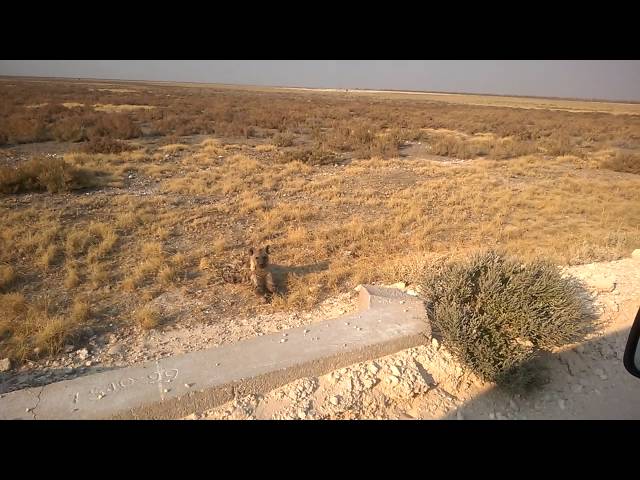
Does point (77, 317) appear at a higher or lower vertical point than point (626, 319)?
lower

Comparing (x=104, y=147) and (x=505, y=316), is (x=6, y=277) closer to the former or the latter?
(x=505, y=316)

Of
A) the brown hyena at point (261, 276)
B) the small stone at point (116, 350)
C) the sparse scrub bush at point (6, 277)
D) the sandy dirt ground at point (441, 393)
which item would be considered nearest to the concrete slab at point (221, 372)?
the sandy dirt ground at point (441, 393)

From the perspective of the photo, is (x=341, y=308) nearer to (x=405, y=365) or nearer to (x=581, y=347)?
(x=405, y=365)

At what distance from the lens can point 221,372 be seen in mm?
3545

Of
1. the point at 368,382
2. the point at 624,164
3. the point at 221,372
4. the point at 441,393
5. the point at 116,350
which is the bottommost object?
the point at 116,350

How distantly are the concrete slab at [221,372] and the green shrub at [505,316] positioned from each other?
0.39 m

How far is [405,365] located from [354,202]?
7050mm

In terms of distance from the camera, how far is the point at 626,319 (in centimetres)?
472

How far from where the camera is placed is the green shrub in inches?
155

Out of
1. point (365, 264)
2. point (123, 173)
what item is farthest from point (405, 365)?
point (123, 173)

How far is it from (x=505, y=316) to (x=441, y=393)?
129 cm

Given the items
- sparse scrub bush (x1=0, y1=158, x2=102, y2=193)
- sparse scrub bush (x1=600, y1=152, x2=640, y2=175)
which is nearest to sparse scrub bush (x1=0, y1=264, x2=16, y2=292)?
sparse scrub bush (x1=0, y1=158, x2=102, y2=193)

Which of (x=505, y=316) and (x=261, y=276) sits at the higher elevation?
(x=505, y=316)

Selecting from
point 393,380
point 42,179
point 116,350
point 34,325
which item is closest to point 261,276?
point 116,350
